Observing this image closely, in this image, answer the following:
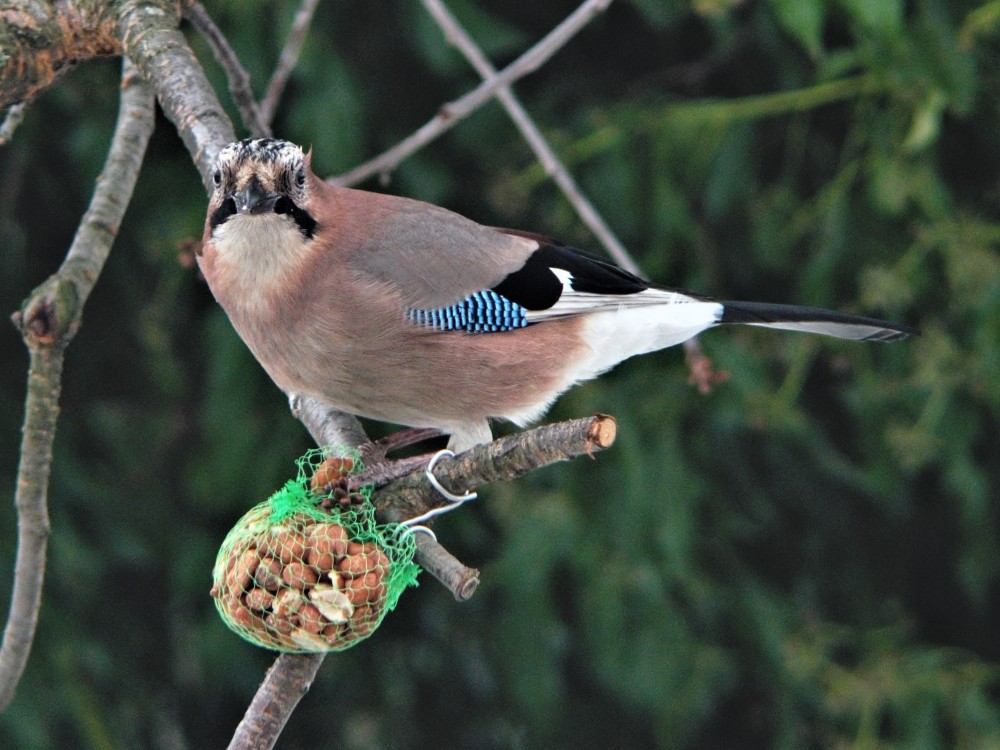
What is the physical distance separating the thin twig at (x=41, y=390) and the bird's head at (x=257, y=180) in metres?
0.21

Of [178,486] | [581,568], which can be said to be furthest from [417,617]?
[178,486]

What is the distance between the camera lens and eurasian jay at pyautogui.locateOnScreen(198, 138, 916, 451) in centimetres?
247

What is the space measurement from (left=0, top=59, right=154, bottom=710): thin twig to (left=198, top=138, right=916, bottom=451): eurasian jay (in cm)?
21

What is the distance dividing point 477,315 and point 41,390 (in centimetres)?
88

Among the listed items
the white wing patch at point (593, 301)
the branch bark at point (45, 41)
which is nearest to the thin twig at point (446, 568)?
the white wing patch at point (593, 301)

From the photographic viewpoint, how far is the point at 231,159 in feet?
7.30

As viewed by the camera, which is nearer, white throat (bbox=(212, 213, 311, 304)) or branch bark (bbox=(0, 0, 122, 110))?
branch bark (bbox=(0, 0, 122, 110))

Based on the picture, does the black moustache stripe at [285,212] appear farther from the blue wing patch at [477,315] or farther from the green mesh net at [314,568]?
the green mesh net at [314,568]

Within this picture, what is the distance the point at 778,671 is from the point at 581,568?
774 mm

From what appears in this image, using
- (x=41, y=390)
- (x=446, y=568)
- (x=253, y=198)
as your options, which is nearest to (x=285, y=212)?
(x=253, y=198)

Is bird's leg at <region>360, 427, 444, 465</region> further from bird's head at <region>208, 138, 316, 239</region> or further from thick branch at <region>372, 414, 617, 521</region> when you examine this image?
bird's head at <region>208, 138, 316, 239</region>

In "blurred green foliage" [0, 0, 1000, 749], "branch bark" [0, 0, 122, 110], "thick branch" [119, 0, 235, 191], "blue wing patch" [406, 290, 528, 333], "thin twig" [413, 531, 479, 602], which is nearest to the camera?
"thin twig" [413, 531, 479, 602]

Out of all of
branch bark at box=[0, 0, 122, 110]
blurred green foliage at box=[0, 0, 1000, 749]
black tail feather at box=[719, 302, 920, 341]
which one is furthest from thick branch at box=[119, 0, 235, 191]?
black tail feather at box=[719, 302, 920, 341]

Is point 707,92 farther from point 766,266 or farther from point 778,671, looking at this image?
point 778,671
